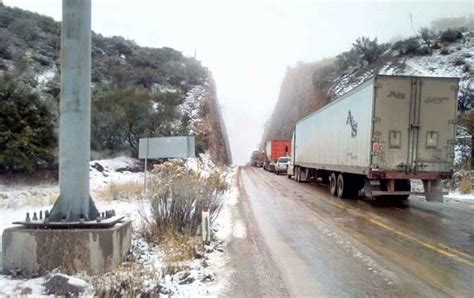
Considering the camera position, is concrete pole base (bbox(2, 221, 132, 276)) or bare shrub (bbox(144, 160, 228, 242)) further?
bare shrub (bbox(144, 160, 228, 242))

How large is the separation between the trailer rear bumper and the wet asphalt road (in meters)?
1.01

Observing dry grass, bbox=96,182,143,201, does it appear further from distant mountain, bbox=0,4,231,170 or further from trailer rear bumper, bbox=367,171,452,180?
distant mountain, bbox=0,4,231,170

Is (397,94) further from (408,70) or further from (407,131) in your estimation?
(408,70)

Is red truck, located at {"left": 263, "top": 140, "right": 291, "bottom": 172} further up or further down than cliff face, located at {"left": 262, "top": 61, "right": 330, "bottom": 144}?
further down

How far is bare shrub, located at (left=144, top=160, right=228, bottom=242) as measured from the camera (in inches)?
319

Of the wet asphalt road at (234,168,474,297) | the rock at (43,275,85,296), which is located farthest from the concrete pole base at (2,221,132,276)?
the wet asphalt road at (234,168,474,297)

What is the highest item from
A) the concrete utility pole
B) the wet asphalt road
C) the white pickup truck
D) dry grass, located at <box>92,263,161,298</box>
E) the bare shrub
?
the concrete utility pole

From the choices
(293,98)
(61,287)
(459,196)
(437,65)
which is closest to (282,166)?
(437,65)

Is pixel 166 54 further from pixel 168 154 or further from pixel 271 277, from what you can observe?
pixel 271 277

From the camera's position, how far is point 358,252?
7.60 metres

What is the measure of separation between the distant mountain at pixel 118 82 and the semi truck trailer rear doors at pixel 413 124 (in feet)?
46.7

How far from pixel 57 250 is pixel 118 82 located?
3733cm

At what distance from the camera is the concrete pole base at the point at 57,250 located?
567cm

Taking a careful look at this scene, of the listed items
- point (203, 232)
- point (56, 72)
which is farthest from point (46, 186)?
point (56, 72)
